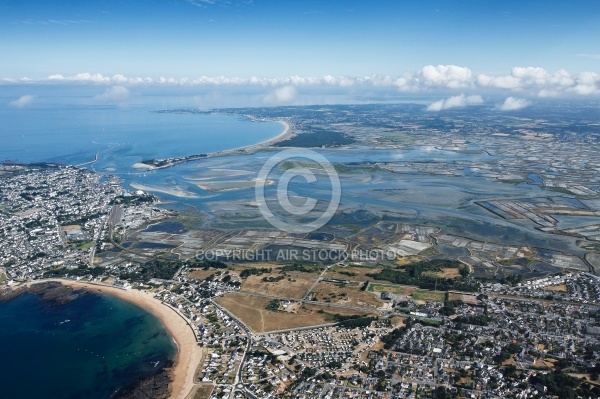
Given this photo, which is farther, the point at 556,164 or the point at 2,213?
the point at 556,164

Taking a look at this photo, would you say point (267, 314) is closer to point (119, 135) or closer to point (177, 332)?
point (177, 332)

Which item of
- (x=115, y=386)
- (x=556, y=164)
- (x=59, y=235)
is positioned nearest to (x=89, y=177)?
(x=59, y=235)

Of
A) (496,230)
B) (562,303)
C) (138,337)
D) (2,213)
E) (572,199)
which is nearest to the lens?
(138,337)

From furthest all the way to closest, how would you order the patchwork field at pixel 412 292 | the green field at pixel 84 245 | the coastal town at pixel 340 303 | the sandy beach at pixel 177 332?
1. the green field at pixel 84 245
2. the patchwork field at pixel 412 292
3. the sandy beach at pixel 177 332
4. the coastal town at pixel 340 303

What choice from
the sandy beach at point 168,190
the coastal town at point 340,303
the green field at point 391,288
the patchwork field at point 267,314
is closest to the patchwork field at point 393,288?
the green field at point 391,288

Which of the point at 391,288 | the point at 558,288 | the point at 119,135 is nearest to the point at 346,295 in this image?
the point at 391,288

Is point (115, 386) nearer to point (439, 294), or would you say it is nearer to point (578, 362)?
point (439, 294)

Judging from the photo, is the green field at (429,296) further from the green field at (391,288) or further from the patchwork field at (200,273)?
the patchwork field at (200,273)
